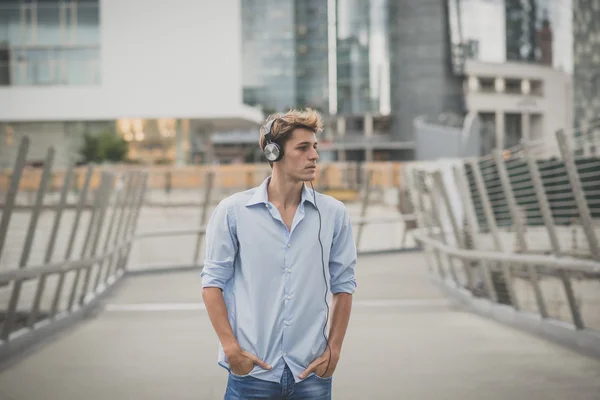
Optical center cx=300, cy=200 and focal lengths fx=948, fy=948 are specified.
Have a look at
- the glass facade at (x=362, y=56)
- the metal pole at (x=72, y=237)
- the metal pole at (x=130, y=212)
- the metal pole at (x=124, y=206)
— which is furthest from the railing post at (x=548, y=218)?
the glass facade at (x=362, y=56)

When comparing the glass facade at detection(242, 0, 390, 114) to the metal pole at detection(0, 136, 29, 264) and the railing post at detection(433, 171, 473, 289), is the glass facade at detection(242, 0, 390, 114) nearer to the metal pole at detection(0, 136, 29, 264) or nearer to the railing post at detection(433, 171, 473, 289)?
the railing post at detection(433, 171, 473, 289)

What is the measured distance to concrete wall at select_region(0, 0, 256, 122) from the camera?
47.5m

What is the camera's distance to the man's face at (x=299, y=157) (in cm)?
287

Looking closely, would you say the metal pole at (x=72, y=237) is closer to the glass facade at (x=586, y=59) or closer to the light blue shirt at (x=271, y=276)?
the light blue shirt at (x=271, y=276)

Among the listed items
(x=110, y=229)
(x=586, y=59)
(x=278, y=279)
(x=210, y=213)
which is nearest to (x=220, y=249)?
(x=278, y=279)

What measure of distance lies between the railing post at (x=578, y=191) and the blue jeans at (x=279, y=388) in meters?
3.99

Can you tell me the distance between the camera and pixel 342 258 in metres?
2.99

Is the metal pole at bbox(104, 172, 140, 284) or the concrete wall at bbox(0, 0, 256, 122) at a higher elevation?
the concrete wall at bbox(0, 0, 256, 122)

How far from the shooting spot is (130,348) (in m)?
7.40

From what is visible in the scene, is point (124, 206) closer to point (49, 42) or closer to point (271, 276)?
point (271, 276)

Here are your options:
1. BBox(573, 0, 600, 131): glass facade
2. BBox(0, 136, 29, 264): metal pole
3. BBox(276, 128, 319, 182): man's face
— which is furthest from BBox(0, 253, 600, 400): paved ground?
BBox(573, 0, 600, 131): glass facade

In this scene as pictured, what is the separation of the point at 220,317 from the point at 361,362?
3859 mm

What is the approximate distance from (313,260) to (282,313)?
185 mm

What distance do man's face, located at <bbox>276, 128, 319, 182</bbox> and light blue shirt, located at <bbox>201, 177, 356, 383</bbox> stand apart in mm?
78
